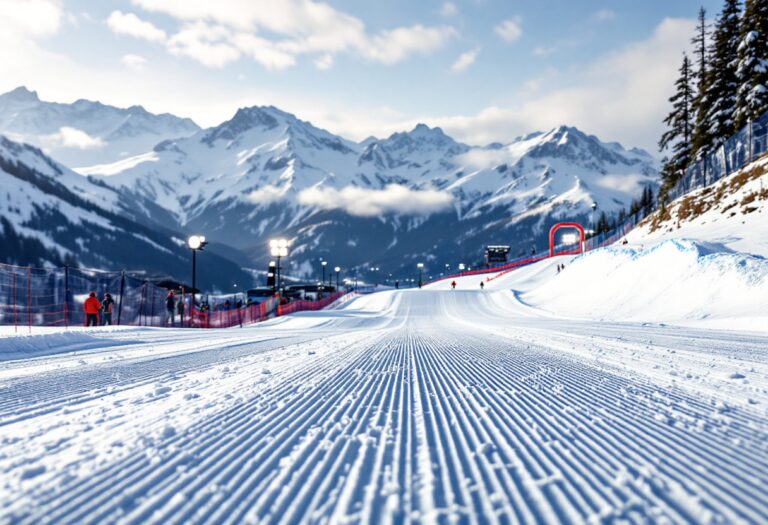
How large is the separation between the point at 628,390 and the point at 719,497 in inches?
110

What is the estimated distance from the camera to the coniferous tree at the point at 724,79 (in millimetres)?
43312

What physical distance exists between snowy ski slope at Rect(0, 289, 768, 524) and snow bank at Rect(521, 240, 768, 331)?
36.6 ft

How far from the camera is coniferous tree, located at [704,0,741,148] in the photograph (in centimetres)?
4331

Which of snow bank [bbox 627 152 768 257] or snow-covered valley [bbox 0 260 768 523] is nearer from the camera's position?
snow-covered valley [bbox 0 260 768 523]

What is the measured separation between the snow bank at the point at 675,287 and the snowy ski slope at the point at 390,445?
11162 millimetres

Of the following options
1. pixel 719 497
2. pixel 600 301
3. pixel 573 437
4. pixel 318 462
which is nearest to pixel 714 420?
pixel 573 437

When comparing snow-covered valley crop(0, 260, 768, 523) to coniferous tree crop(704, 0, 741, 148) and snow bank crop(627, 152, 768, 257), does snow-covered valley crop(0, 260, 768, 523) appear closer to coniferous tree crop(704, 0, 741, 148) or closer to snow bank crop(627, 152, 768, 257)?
snow bank crop(627, 152, 768, 257)

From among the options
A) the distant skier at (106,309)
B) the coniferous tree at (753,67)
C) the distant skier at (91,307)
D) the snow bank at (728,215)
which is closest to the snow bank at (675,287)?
the snow bank at (728,215)

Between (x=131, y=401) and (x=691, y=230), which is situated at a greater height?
(x=691, y=230)

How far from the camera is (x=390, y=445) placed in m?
3.21

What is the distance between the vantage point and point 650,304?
2112 centimetres

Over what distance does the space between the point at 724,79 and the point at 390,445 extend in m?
52.4

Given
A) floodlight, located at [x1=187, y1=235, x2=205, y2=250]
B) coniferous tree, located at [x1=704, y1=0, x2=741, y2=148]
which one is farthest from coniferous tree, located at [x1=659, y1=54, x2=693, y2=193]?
floodlight, located at [x1=187, y1=235, x2=205, y2=250]

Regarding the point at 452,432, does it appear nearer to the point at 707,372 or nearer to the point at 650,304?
the point at 707,372
